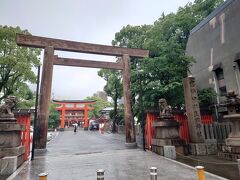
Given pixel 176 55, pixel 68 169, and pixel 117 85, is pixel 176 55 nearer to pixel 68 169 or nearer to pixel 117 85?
pixel 68 169

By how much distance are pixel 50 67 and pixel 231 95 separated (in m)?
10.9

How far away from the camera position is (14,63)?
18547mm

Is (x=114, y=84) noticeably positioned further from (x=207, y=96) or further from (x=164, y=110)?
(x=164, y=110)

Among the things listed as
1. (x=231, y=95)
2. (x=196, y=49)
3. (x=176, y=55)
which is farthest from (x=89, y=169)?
(x=196, y=49)

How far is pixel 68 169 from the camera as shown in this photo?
675 centimetres

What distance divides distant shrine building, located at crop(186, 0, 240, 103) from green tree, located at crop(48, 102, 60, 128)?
3722 cm

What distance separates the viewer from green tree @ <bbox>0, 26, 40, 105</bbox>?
18234 mm

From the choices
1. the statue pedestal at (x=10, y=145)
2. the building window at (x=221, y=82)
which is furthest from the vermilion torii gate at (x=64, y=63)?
the building window at (x=221, y=82)

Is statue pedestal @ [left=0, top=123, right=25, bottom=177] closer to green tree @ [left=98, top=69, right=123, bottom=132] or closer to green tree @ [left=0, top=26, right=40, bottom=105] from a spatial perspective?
green tree @ [left=0, top=26, right=40, bottom=105]

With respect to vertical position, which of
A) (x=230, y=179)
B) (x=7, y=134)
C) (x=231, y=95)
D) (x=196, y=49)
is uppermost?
(x=196, y=49)

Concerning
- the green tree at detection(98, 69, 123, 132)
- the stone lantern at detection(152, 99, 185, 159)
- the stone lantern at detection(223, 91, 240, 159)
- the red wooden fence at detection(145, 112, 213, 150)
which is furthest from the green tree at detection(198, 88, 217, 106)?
the green tree at detection(98, 69, 123, 132)

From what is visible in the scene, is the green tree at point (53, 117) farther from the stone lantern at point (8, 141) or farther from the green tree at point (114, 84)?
the stone lantern at point (8, 141)

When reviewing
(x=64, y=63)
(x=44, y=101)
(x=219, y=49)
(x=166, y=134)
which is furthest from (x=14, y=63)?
(x=219, y=49)

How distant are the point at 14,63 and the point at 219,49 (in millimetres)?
20904
